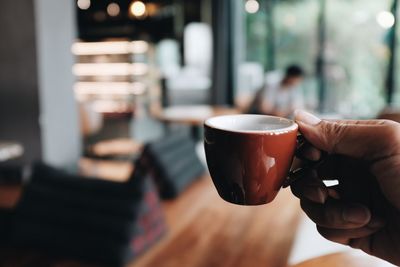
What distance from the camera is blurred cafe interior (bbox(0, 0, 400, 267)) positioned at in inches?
68.1

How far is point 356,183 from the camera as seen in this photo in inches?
30.4

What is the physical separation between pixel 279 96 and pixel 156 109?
5.55 feet

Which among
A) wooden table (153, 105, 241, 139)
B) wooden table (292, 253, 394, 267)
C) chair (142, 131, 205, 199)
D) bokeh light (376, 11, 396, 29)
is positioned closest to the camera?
wooden table (292, 253, 394, 267)

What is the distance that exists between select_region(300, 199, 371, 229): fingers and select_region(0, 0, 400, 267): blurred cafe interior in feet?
0.59

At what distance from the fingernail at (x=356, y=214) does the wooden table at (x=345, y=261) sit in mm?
194

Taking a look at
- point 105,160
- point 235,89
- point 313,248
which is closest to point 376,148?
point 313,248

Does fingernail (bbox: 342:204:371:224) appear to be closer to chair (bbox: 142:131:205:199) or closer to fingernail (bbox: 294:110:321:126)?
fingernail (bbox: 294:110:321:126)

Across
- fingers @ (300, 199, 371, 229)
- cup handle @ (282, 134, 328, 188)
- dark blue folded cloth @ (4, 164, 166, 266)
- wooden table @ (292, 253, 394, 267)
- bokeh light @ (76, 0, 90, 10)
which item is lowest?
dark blue folded cloth @ (4, 164, 166, 266)

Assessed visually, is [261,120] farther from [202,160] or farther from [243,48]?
[243,48]

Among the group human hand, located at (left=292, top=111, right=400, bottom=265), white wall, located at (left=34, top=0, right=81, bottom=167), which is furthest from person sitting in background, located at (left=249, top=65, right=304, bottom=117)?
human hand, located at (left=292, top=111, right=400, bottom=265)

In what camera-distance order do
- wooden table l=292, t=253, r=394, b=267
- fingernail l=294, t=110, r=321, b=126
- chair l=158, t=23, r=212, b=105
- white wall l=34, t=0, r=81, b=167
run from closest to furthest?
fingernail l=294, t=110, r=321, b=126 → wooden table l=292, t=253, r=394, b=267 → white wall l=34, t=0, r=81, b=167 → chair l=158, t=23, r=212, b=105

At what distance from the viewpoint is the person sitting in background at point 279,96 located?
4.71m

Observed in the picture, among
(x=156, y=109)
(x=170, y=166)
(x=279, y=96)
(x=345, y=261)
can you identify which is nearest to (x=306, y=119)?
(x=345, y=261)

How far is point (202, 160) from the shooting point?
2965 millimetres
